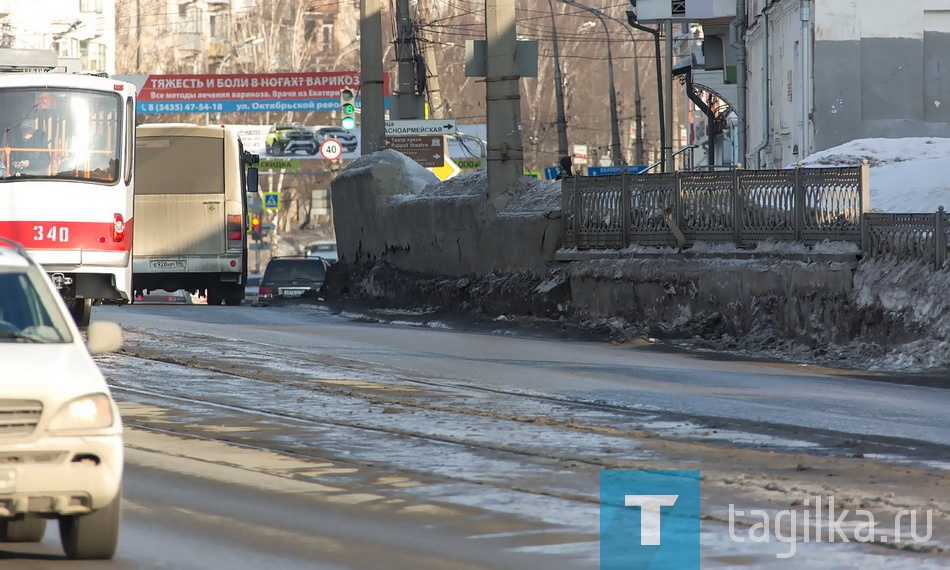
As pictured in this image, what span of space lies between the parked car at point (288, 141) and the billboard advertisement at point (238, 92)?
21.2 feet

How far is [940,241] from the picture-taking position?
1548cm

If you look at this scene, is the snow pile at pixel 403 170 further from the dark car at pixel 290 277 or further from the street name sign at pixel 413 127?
the street name sign at pixel 413 127

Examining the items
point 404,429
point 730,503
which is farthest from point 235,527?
point 404,429

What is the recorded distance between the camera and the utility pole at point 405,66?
3588 centimetres

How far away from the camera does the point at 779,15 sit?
3381cm

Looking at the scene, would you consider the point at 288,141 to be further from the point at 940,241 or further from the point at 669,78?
the point at 940,241

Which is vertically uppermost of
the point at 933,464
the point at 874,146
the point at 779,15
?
the point at 779,15

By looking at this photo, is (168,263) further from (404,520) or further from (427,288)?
(404,520)

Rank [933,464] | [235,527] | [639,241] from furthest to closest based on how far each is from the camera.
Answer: [639,241] < [933,464] < [235,527]

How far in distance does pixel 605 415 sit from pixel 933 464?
9.45 ft

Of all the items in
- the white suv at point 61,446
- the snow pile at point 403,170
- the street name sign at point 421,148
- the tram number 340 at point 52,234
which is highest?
the street name sign at point 421,148

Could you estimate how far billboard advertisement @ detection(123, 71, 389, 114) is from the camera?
5831 cm

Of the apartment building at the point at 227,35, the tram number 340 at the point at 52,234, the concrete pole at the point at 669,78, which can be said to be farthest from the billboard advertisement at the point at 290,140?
the tram number 340 at the point at 52,234

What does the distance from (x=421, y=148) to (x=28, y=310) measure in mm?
32396
